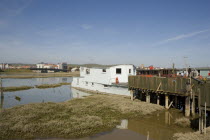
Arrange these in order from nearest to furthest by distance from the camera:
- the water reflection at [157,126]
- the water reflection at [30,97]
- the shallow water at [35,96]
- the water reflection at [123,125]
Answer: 1. the water reflection at [157,126]
2. the water reflection at [123,125]
3. the water reflection at [30,97]
4. the shallow water at [35,96]

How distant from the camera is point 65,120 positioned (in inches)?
654

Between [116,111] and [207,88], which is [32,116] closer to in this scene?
[116,111]

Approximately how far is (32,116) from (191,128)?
1579 centimetres

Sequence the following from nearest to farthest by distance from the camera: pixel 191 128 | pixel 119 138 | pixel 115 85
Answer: pixel 119 138
pixel 191 128
pixel 115 85

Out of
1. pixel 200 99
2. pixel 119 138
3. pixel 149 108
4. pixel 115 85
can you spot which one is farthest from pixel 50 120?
pixel 115 85

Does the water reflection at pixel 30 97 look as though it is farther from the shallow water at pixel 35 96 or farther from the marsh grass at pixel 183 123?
the marsh grass at pixel 183 123

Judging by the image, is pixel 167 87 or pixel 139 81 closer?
pixel 167 87

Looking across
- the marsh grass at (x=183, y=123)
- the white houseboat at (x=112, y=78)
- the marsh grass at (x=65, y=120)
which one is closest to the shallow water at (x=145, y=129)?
the marsh grass at (x=183, y=123)

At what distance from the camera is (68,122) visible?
1603 centimetres

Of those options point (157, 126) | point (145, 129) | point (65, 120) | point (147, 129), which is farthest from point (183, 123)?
point (65, 120)

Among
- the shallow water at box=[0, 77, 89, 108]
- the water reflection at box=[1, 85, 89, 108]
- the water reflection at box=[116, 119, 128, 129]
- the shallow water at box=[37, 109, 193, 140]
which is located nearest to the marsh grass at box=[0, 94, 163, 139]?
the water reflection at box=[116, 119, 128, 129]

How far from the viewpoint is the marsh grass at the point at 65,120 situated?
14.0m

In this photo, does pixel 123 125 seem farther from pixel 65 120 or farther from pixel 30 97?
pixel 30 97

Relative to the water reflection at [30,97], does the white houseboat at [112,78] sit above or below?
above
